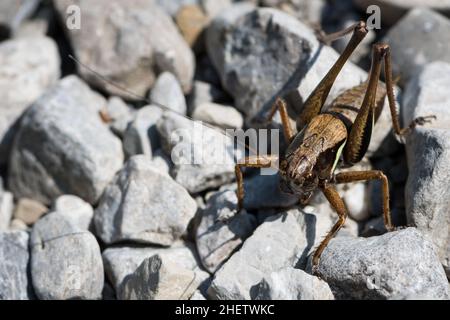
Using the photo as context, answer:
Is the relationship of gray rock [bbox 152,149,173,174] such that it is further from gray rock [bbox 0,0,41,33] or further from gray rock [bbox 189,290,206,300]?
gray rock [bbox 0,0,41,33]

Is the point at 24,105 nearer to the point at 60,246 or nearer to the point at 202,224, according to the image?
the point at 60,246

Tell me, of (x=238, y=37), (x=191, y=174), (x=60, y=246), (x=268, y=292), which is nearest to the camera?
(x=268, y=292)

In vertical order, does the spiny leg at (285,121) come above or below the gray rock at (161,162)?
above

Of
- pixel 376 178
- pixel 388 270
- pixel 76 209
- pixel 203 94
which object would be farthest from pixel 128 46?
pixel 388 270

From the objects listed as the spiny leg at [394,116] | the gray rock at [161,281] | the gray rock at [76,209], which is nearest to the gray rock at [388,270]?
the gray rock at [161,281]

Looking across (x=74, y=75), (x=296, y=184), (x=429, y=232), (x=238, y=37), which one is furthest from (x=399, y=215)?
(x=74, y=75)

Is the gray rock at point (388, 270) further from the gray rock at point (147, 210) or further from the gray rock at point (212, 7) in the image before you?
the gray rock at point (212, 7)

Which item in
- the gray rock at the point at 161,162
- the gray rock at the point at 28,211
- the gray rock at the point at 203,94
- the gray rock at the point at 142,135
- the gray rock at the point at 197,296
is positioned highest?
the gray rock at the point at 203,94
